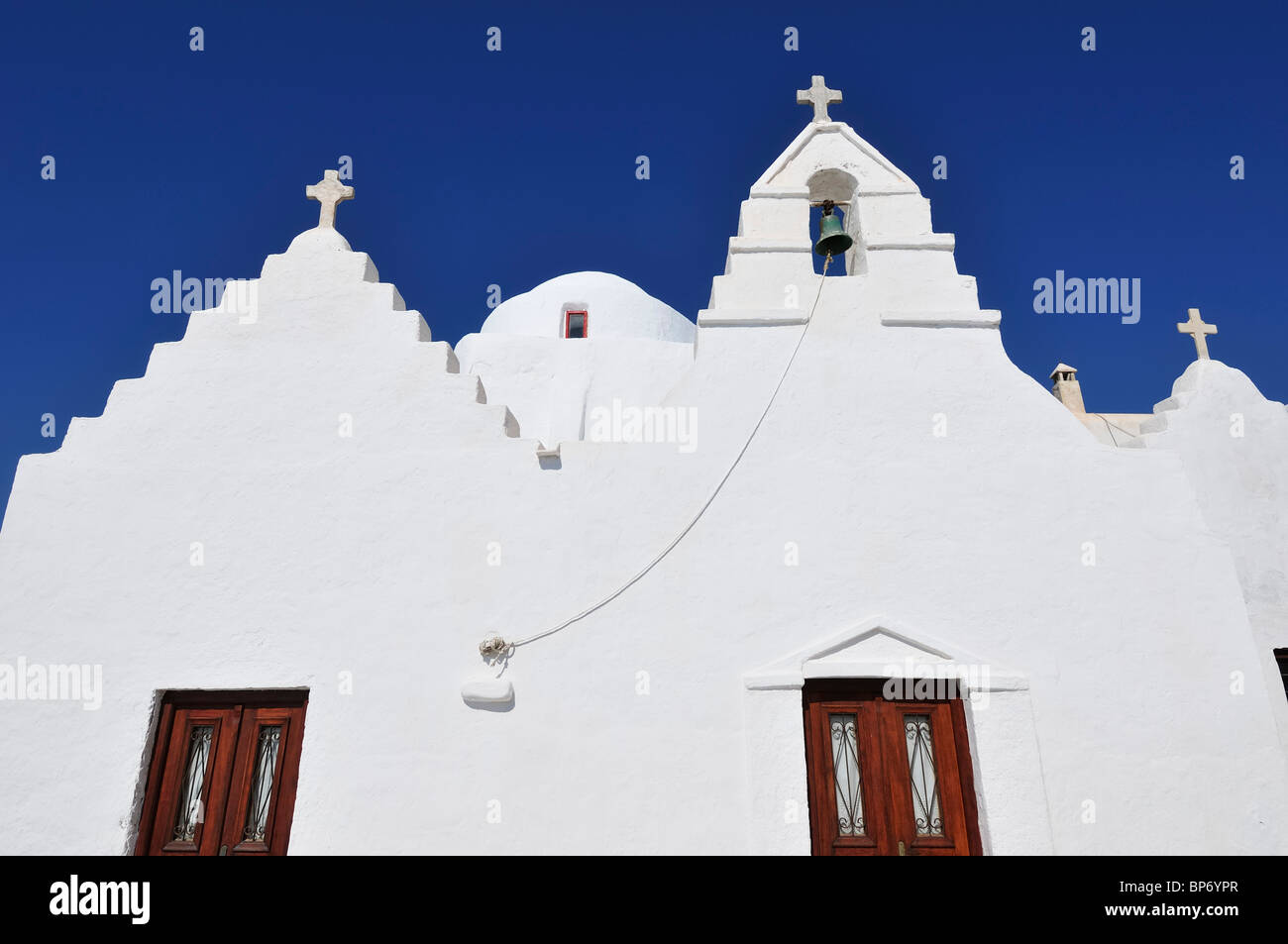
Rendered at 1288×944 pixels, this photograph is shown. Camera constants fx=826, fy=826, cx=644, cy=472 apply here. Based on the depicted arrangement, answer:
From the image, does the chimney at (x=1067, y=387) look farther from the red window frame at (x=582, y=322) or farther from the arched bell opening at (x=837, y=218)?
the red window frame at (x=582, y=322)

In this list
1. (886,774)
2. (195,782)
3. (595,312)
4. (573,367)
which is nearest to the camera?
(886,774)

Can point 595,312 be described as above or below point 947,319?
above

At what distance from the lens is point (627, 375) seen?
41.0 feet

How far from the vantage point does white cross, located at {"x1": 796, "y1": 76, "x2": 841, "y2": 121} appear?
7770mm

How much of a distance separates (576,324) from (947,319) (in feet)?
27.7

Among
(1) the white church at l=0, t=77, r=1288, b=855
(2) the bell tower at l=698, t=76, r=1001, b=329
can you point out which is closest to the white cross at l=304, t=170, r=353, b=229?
(1) the white church at l=0, t=77, r=1288, b=855

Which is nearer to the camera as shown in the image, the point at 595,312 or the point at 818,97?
the point at 818,97

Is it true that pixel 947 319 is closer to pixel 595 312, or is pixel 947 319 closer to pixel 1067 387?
pixel 1067 387

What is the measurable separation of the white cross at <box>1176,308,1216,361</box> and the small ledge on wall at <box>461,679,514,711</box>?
280 inches

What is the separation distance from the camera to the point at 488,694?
5590 mm

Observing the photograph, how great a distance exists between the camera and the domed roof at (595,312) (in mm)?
14102

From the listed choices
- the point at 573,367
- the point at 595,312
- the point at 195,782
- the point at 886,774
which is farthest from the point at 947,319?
the point at 595,312

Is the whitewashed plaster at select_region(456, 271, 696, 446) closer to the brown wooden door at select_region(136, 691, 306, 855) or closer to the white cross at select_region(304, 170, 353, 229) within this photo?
the white cross at select_region(304, 170, 353, 229)
